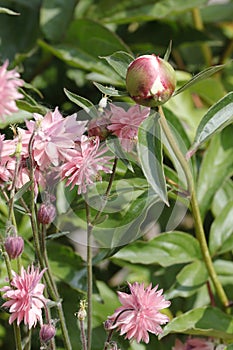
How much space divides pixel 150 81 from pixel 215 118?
0.15 metres

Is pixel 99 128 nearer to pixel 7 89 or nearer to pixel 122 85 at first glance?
pixel 7 89

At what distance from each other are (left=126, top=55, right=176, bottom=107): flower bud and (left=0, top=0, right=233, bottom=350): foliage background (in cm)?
14

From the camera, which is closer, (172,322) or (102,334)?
(172,322)

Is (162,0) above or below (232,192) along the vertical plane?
above

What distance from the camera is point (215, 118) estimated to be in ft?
2.68

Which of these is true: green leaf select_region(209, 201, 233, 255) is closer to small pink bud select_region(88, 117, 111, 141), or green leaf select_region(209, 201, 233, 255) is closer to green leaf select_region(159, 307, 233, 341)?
green leaf select_region(159, 307, 233, 341)

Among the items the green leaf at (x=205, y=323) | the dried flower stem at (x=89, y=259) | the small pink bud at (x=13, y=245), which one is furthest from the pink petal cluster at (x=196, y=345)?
the small pink bud at (x=13, y=245)

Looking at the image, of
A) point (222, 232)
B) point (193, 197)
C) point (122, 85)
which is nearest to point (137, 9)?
point (122, 85)

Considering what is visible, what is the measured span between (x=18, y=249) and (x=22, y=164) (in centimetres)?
8

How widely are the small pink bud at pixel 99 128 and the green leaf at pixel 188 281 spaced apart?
329 mm

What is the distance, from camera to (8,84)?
61cm

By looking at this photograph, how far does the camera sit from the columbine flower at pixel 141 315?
0.72 meters

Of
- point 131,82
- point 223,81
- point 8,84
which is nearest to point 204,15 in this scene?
point 223,81

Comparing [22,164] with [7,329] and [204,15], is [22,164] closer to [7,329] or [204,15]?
[7,329]
